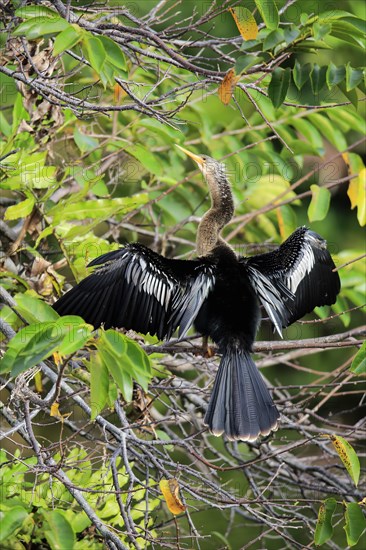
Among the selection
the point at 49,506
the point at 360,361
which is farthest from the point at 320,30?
the point at 49,506

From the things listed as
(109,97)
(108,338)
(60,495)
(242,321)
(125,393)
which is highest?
(109,97)

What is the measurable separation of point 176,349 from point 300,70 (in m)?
0.85

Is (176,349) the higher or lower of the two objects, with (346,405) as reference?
higher

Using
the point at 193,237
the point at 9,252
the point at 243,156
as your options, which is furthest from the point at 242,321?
the point at 193,237

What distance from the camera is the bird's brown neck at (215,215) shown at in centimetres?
307

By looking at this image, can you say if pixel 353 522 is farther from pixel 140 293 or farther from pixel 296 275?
pixel 296 275

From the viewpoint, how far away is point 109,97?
11.1 ft

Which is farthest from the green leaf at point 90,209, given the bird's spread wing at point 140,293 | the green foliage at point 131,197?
the bird's spread wing at point 140,293

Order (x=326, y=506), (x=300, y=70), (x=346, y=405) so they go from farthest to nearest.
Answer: (x=346, y=405) → (x=300, y=70) → (x=326, y=506)

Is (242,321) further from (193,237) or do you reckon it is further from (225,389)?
(193,237)

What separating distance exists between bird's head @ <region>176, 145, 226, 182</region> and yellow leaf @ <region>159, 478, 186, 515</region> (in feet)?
5.12

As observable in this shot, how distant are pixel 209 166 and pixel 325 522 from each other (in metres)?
1.66

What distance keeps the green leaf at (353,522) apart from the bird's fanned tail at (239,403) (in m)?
0.50

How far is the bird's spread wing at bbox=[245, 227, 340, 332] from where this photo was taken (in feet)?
9.09
